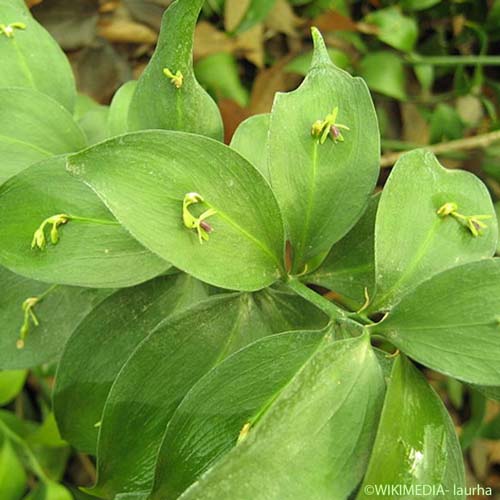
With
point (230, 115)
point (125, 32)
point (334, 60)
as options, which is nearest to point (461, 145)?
point (334, 60)

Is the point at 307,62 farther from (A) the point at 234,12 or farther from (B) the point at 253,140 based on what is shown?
A: (B) the point at 253,140

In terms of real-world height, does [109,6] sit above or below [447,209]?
below

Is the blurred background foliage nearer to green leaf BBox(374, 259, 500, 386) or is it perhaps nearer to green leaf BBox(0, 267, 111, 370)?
green leaf BBox(0, 267, 111, 370)

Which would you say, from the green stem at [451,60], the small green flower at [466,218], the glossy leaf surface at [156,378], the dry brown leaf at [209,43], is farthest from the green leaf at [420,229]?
the dry brown leaf at [209,43]

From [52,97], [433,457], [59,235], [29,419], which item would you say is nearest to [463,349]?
[433,457]

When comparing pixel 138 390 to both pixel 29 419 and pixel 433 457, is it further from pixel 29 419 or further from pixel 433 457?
pixel 29 419

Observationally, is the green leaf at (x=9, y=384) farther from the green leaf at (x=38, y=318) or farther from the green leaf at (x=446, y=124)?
the green leaf at (x=446, y=124)

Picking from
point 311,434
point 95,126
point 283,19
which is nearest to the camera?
point 311,434
